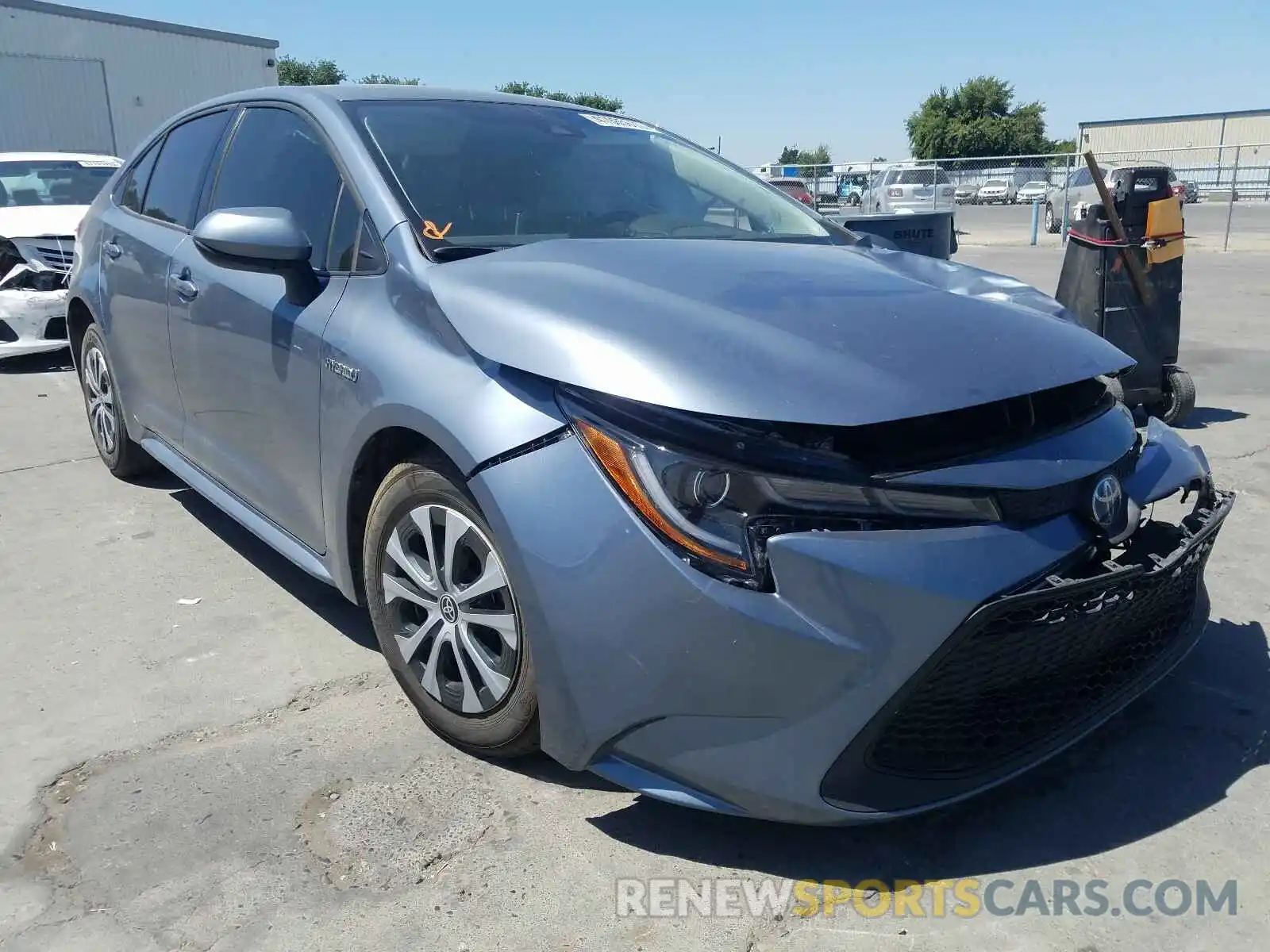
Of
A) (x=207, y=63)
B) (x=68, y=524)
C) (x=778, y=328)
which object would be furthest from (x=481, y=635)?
(x=207, y=63)

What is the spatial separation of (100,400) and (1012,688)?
4.30m

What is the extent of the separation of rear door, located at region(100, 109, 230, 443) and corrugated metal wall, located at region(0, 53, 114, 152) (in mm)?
Result: 22596

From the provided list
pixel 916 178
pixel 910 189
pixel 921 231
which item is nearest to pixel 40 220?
pixel 921 231

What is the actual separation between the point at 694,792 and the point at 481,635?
629 millimetres

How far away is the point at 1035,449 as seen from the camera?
2182 millimetres

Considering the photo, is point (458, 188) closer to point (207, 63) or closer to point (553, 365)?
point (553, 365)

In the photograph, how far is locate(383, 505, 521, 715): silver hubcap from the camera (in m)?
2.31

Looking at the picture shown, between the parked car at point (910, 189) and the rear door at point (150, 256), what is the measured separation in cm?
2319

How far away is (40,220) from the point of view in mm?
8242

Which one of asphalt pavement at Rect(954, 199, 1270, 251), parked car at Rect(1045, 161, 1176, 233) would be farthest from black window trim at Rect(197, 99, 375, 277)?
asphalt pavement at Rect(954, 199, 1270, 251)

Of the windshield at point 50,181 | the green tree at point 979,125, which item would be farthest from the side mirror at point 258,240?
the green tree at point 979,125

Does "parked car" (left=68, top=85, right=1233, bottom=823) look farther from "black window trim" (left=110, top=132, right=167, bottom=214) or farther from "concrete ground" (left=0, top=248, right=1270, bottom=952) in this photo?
"black window trim" (left=110, top=132, right=167, bottom=214)

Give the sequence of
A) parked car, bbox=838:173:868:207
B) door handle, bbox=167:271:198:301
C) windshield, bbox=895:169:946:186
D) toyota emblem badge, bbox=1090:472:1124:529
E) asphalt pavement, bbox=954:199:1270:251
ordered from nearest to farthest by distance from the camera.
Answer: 1. toyota emblem badge, bbox=1090:472:1124:529
2. door handle, bbox=167:271:198:301
3. asphalt pavement, bbox=954:199:1270:251
4. windshield, bbox=895:169:946:186
5. parked car, bbox=838:173:868:207

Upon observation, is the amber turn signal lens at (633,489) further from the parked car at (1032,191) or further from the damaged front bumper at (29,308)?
the parked car at (1032,191)
